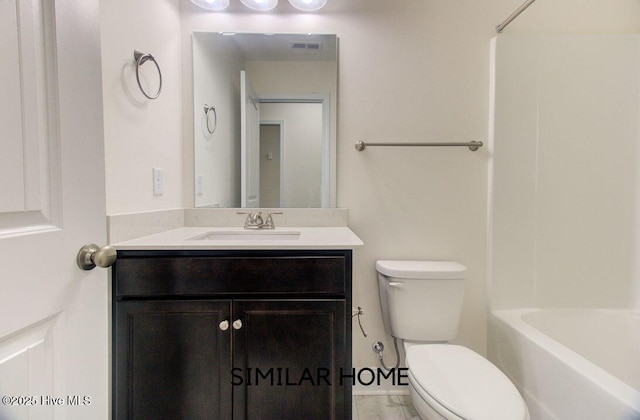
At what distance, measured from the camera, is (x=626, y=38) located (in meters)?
1.54

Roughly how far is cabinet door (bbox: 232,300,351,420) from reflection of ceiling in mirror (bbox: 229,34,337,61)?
1236 mm

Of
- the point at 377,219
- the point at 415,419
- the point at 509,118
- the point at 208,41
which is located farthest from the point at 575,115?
the point at 208,41

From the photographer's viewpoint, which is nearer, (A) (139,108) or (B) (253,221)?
(A) (139,108)

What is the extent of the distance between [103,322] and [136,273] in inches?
14.8

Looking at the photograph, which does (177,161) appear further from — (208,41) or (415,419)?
(415,419)

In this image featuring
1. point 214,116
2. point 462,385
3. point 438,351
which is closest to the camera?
point 462,385

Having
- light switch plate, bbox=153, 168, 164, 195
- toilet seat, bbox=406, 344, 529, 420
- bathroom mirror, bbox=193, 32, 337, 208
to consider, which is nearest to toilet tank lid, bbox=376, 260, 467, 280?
toilet seat, bbox=406, 344, 529, 420

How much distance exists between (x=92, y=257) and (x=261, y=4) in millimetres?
1436

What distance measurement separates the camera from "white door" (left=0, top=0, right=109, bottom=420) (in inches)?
18.8

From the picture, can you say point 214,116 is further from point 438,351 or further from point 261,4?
point 438,351

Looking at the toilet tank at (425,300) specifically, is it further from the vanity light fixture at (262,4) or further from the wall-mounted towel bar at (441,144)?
the vanity light fixture at (262,4)

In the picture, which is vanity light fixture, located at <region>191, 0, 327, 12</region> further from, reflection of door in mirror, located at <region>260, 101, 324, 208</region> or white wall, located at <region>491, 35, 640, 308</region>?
white wall, located at <region>491, 35, 640, 308</region>

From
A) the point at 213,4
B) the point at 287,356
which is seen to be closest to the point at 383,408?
the point at 287,356

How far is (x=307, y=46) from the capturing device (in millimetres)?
1585
